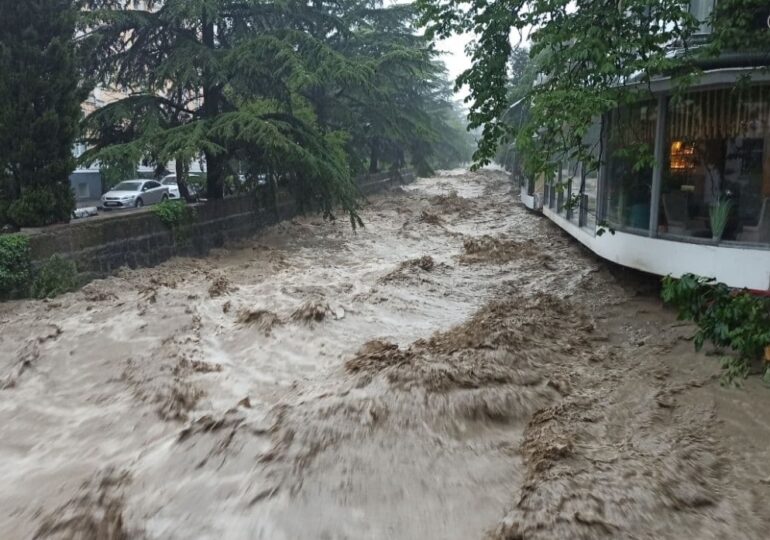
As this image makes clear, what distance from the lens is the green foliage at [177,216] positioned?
14430mm

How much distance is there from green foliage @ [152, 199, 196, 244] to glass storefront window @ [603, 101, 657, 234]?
9.13 meters

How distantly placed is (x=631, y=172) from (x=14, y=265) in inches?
385

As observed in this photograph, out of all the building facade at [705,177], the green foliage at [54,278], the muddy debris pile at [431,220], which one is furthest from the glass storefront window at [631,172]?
the muddy debris pile at [431,220]

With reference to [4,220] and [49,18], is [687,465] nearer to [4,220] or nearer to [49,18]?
[4,220]

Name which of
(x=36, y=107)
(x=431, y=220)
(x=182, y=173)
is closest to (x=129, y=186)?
(x=182, y=173)

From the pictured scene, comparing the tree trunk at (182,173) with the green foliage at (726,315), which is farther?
the tree trunk at (182,173)

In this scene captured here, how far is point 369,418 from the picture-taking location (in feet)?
19.3

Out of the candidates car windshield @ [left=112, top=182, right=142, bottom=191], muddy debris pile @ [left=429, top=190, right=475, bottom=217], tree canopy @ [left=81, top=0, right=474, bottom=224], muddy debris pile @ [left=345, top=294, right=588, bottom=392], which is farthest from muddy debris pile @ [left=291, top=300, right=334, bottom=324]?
car windshield @ [left=112, top=182, right=142, bottom=191]

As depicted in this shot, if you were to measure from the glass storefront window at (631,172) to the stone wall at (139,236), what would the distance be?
9.07m

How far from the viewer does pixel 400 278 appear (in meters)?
12.9

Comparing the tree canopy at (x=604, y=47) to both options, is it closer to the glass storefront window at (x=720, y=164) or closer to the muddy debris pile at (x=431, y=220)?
the glass storefront window at (x=720, y=164)

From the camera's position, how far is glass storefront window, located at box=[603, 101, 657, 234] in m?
9.82

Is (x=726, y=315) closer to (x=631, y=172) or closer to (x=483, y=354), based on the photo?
(x=483, y=354)

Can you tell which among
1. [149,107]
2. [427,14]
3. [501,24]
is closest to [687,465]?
[501,24]
